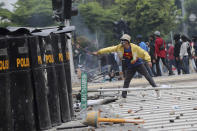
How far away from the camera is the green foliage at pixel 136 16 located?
158ft

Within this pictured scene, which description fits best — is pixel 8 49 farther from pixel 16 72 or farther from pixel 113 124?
pixel 113 124

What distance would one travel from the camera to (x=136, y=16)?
4862 centimetres

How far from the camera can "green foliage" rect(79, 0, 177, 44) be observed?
1898 inches

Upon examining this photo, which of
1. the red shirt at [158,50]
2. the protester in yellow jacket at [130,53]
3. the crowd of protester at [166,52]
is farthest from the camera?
the crowd of protester at [166,52]

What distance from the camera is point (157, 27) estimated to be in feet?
160

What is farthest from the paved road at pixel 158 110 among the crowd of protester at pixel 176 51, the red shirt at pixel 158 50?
the crowd of protester at pixel 176 51

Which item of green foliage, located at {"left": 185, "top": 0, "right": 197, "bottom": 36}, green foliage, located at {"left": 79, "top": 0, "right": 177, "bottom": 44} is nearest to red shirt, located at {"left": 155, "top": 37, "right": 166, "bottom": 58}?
green foliage, located at {"left": 79, "top": 0, "right": 177, "bottom": 44}

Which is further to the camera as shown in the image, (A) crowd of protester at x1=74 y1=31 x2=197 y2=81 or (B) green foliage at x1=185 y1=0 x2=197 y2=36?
(B) green foliage at x1=185 y1=0 x2=197 y2=36

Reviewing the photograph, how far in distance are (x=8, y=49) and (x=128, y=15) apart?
40.6m

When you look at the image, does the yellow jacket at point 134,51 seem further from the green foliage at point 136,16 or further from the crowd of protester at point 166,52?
the green foliage at point 136,16

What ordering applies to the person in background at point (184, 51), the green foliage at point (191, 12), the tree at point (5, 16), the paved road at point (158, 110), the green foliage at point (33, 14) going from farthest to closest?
1. the green foliage at point (191, 12)
2. the green foliage at point (33, 14)
3. the tree at point (5, 16)
4. the person in background at point (184, 51)
5. the paved road at point (158, 110)

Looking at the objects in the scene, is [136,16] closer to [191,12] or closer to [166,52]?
[166,52]

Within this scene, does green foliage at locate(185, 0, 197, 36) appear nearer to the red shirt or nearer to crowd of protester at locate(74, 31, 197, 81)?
crowd of protester at locate(74, 31, 197, 81)

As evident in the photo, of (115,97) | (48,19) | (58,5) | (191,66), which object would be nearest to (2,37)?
(115,97)
